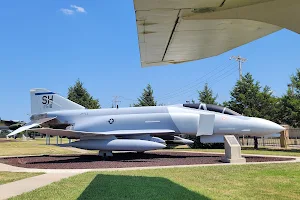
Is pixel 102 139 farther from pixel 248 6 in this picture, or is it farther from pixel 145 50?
pixel 248 6

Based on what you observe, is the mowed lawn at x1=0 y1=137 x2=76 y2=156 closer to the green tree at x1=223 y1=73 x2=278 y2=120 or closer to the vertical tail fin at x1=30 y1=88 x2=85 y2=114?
the vertical tail fin at x1=30 y1=88 x2=85 y2=114

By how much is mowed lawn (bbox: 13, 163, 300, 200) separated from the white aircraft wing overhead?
3.18 meters

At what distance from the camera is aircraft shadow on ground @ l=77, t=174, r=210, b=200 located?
6.38 meters

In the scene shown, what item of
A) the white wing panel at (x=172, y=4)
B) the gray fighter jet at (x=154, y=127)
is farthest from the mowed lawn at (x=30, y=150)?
the white wing panel at (x=172, y=4)

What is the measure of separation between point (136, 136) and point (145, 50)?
11.8 m

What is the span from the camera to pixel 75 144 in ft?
50.1

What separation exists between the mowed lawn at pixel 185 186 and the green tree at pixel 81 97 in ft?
128

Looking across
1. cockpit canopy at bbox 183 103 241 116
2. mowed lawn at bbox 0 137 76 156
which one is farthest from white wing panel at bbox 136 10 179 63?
mowed lawn at bbox 0 137 76 156

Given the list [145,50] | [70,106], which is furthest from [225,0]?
[70,106]

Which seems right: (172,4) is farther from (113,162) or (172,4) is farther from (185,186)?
(113,162)

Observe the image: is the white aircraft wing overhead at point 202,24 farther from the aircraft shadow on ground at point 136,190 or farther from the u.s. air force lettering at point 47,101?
the u.s. air force lettering at point 47,101

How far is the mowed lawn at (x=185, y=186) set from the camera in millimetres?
6531

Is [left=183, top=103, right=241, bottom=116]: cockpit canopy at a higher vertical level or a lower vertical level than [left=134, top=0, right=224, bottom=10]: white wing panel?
lower

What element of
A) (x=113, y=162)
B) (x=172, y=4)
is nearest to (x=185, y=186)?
(x=172, y=4)
